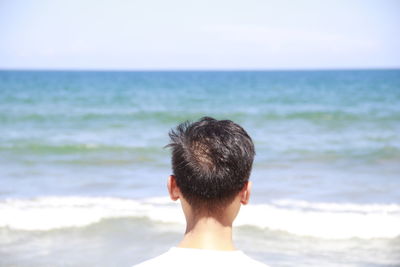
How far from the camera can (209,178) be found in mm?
1562

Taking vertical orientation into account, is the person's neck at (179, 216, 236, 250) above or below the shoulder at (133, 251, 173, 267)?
above

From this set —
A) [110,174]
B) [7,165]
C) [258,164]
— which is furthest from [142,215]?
[7,165]

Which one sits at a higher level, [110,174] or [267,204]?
[110,174]

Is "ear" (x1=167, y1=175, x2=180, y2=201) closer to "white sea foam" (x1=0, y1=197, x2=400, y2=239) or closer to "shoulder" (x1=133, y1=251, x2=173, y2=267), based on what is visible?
"shoulder" (x1=133, y1=251, x2=173, y2=267)

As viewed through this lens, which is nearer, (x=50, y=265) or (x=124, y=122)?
(x=50, y=265)

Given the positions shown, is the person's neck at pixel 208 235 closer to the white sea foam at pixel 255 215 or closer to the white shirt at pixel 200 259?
the white shirt at pixel 200 259

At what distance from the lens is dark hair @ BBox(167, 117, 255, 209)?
5.08 feet

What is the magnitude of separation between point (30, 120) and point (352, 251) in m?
17.2

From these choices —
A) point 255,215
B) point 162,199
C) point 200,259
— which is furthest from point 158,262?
point 162,199

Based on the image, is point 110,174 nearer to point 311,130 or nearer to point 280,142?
point 280,142

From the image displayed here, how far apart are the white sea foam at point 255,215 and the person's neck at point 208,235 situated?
4780 mm

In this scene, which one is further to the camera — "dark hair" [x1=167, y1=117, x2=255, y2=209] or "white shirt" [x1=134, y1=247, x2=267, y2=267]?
"dark hair" [x1=167, y1=117, x2=255, y2=209]

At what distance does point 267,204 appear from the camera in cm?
755

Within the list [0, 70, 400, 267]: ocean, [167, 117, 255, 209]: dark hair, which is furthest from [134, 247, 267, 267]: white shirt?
[0, 70, 400, 267]: ocean
